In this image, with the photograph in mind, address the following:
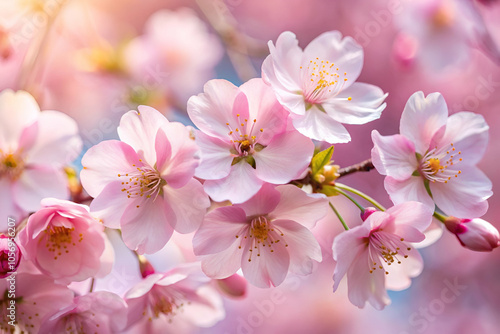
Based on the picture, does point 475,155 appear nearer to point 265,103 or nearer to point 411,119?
point 411,119

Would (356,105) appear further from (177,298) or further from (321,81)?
(177,298)

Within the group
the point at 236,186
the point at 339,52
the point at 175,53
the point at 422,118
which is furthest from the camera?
the point at 175,53

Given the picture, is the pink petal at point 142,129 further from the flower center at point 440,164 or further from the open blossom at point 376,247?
the flower center at point 440,164

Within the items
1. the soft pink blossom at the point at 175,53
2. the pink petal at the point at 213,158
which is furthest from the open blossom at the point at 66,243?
the soft pink blossom at the point at 175,53

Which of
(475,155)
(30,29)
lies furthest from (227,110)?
(30,29)

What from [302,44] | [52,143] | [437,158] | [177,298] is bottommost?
[177,298]

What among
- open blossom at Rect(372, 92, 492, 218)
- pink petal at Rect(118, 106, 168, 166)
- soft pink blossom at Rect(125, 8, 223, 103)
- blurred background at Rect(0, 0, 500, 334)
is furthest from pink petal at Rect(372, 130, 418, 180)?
soft pink blossom at Rect(125, 8, 223, 103)

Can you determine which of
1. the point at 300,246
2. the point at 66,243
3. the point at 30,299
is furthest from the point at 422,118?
the point at 30,299

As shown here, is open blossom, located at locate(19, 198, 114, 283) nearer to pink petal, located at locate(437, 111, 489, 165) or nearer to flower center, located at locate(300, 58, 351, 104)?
flower center, located at locate(300, 58, 351, 104)
